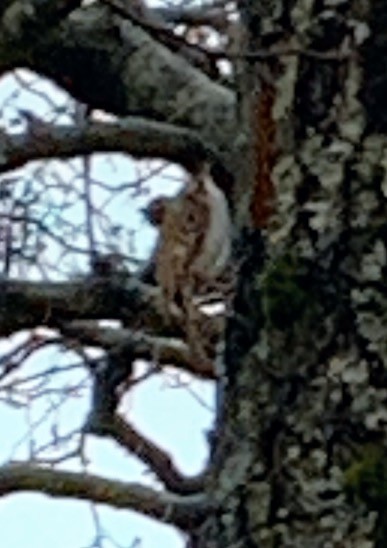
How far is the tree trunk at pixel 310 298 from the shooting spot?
246cm

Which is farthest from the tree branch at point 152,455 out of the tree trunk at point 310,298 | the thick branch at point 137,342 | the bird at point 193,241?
the tree trunk at point 310,298

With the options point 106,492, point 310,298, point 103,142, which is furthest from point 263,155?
point 103,142

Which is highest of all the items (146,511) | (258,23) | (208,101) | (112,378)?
(208,101)

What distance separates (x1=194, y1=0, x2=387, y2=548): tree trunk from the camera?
2463 millimetres

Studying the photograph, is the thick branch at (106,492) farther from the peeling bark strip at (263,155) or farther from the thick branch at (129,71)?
the thick branch at (129,71)

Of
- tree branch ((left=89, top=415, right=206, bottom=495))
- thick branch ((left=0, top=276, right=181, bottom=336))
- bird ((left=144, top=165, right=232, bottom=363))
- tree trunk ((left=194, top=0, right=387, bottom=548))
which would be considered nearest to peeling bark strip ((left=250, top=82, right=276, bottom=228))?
tree trunk ((left=194, top=0, right=387, bottom=548))

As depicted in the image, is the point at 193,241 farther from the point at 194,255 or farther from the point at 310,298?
the point at 310,298

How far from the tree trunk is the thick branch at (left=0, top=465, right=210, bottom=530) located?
0.37 metres

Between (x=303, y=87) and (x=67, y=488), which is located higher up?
(x=303, y=87)

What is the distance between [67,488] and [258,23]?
93 cm

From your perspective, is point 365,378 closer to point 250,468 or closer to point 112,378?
point 250,468

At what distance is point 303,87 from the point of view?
8.57 ft

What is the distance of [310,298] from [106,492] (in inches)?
30.4

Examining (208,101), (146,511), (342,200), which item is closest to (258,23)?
(342,200)
